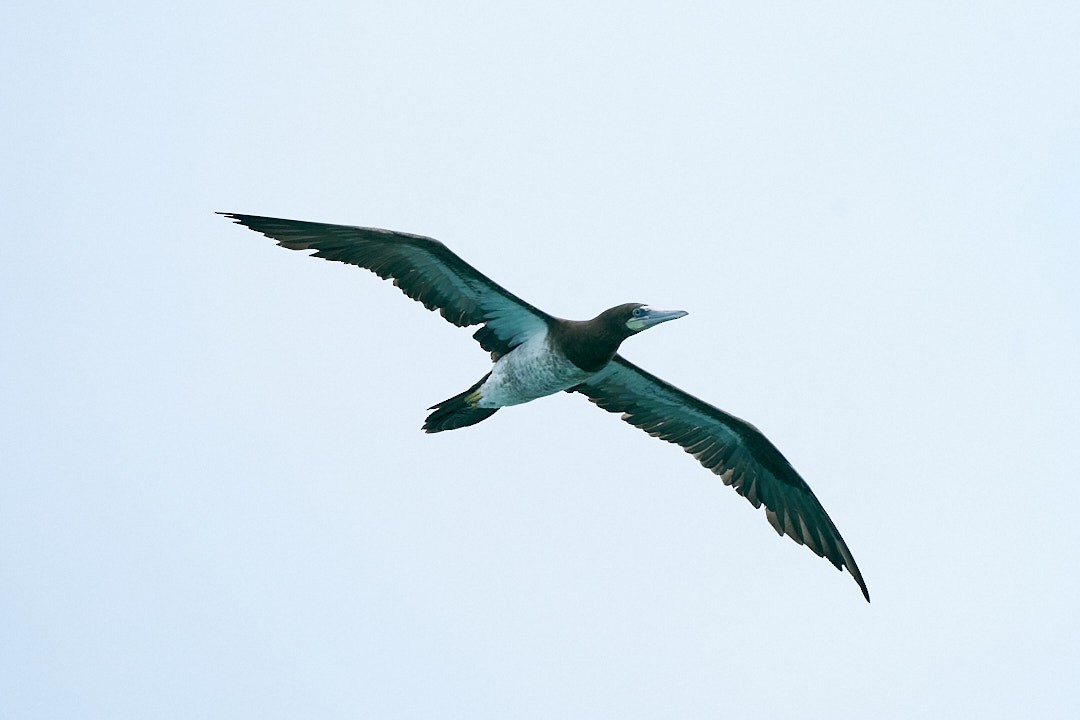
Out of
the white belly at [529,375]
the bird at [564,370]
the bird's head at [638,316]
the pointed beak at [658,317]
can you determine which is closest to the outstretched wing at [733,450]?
the bird at [564,370]

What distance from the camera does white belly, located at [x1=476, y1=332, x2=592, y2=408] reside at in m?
17.2

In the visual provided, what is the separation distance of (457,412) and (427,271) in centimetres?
179

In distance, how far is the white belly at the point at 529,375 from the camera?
56.6 feet

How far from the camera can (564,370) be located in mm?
17281

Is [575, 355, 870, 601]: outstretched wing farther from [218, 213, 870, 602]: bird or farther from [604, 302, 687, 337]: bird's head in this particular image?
[604, 302, 687, 337]: bird's head

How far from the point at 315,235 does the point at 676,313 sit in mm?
3935

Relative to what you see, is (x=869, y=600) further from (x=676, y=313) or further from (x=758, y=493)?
(x=676, y=313)

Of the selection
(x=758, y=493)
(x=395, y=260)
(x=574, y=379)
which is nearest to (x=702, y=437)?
(x=758, y=493)

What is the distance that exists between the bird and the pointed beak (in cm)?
1

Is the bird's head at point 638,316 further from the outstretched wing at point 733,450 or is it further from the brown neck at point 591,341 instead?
the outstretched wing at point 733,450

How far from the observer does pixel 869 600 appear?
19.1 meters

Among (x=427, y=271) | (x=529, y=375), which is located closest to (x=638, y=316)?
(x=529, y=375)

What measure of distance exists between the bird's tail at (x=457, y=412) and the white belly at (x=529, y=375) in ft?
0.33

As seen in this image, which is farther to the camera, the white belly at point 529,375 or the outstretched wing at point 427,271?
the white belly at point 529,375
